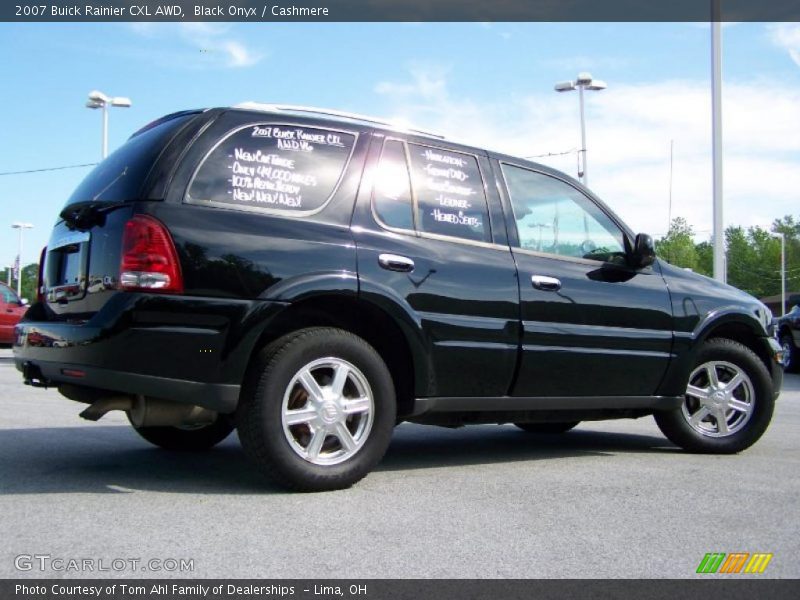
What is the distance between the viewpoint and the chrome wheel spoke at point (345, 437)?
4242 millimetres

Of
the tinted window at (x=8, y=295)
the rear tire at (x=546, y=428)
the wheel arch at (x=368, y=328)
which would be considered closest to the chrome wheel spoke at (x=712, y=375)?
the rear tire at (x=546, y=428)

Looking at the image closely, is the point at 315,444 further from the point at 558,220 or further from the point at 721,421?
the point at 721,421

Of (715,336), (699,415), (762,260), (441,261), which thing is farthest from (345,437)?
(762,260)

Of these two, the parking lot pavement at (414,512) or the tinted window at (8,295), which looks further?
the tinted window at (8,295)

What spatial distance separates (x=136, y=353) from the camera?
387 cm

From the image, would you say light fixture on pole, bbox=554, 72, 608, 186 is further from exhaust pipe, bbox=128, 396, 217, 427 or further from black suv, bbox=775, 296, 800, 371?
exhaust pipe, bbox=128, 396, 217, 427

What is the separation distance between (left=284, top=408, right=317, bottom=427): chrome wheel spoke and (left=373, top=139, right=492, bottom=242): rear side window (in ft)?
3.50

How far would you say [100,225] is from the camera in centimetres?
415

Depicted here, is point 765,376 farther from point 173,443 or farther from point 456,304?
point 173,443

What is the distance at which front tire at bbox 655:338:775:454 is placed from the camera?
5.89m

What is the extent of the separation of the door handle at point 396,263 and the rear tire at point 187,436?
1645 millimetres

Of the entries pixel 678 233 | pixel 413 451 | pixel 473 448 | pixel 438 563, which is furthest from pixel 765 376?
pixel 678 233

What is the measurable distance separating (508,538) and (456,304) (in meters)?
1.51

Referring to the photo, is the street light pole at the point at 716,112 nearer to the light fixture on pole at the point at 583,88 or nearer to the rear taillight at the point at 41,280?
the light fixture on pole at the point at 583,88
